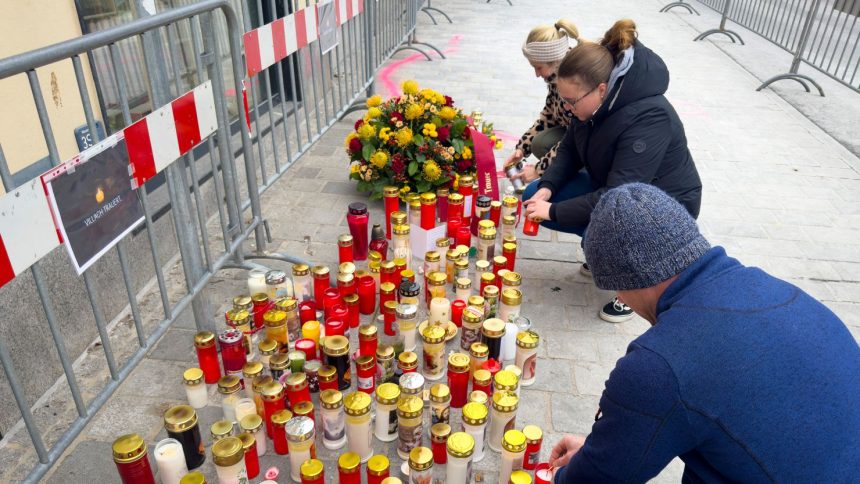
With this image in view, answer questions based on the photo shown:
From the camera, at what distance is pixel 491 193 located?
437cm

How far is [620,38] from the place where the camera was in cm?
295

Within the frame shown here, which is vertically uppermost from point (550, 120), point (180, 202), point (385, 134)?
point (180, 202)

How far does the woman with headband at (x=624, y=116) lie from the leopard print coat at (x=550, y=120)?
29.4 inches

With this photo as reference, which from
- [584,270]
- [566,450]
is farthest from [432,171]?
[566,450]

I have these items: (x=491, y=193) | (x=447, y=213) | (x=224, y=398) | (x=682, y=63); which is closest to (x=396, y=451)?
(x=224, y=398)

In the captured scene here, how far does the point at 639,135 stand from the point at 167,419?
2.43 m

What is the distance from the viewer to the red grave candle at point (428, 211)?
12.0 feet

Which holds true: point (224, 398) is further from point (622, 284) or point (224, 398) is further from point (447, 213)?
point (447, 213)

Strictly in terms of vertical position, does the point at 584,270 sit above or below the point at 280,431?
below

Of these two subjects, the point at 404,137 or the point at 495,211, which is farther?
the point at 404,137

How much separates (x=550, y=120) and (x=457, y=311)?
1.87 metres

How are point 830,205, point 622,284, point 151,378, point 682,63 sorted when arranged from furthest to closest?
point 682,63 → point 830,205 → point 151,378 → point 622,284

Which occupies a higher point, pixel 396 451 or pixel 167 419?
pixel 167 419

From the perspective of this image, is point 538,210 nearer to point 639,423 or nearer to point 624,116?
point 624,116
